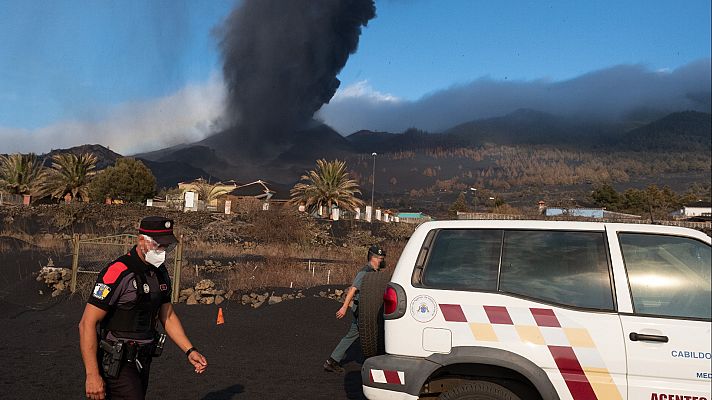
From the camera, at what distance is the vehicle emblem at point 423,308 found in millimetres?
4121

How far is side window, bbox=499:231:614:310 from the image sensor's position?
395 cm

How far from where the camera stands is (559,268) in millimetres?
4094

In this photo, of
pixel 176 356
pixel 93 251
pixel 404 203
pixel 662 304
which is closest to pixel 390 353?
pixel 662 304

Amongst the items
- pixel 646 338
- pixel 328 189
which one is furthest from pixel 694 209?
pixel 646 338

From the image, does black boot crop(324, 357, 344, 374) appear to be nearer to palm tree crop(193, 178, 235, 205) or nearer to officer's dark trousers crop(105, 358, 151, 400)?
officer's dark trousers crop(105, 358, 151, 400)

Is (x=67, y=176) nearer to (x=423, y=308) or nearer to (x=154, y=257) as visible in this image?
(x=154, y=257)

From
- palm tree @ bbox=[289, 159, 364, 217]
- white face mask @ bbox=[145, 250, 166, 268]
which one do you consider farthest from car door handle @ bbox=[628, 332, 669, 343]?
palm tree @ bbox=[289, 159, 364, 217]

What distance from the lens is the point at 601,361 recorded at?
148 inches

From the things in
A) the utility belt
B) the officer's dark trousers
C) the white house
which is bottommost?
the officer's dark trousers

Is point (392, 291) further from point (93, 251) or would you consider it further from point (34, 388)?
point (93, 251)

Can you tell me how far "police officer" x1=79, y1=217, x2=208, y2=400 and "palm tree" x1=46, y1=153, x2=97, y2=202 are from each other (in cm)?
4905

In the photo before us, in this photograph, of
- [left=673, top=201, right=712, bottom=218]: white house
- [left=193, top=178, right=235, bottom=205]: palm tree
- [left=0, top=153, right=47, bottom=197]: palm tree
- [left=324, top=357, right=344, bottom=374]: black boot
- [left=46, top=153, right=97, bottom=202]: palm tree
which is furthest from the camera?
[left=673, top=201, right=712, bottom=218]: white house

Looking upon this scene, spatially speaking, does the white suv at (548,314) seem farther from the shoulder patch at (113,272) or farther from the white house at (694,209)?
the white house at (694,209)

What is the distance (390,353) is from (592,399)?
140cm
